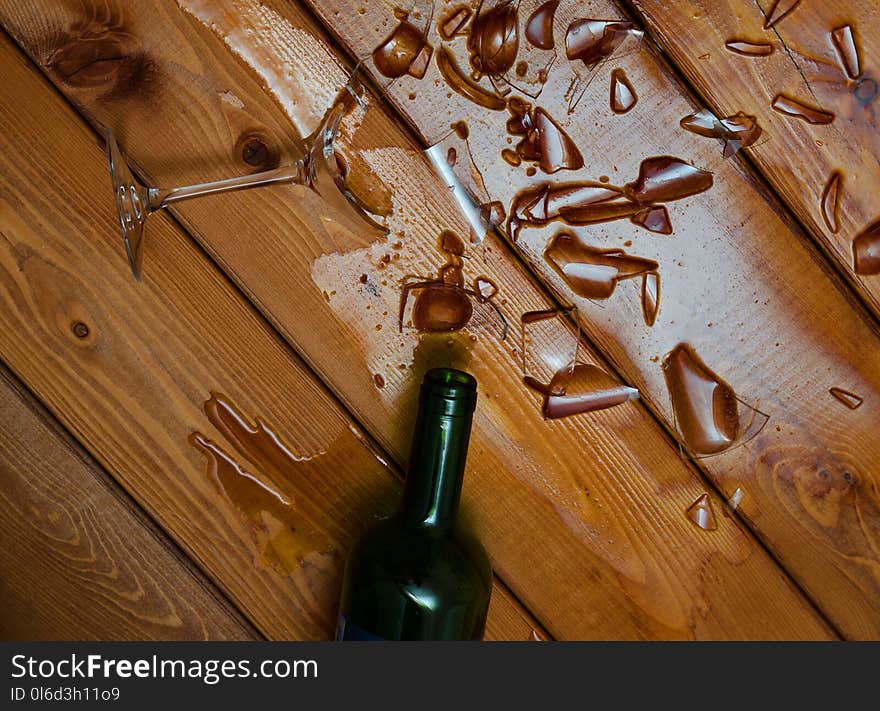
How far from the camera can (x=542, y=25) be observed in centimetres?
54

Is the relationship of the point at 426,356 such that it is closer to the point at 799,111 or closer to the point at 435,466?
the point at 435,466

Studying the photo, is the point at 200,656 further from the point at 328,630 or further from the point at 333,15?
the point at 333,15

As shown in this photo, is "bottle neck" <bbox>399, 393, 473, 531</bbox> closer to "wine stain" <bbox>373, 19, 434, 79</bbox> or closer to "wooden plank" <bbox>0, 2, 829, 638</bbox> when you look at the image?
"wooden plank" <bbox>0, 2, 829, 638</bbox>

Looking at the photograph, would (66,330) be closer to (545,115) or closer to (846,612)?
(545,115)

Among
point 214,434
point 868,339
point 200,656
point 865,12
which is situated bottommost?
point 200,656

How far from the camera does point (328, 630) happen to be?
607 millimetres

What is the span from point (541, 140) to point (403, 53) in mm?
124

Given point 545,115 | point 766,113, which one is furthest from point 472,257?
point 766,113

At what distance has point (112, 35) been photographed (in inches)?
21.0

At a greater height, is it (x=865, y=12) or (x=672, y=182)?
(x=865, y=12)

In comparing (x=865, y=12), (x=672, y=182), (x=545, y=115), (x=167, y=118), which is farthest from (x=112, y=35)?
(x=865, y=12)

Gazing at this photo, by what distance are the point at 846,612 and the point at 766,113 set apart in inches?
16.9

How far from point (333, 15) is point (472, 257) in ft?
0.69

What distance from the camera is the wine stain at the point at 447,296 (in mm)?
562
